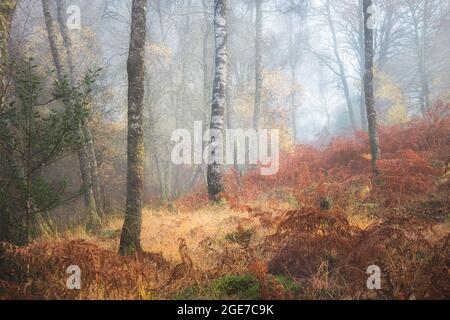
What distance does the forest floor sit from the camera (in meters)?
3.76

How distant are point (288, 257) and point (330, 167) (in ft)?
23.5

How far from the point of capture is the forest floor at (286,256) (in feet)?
12.3

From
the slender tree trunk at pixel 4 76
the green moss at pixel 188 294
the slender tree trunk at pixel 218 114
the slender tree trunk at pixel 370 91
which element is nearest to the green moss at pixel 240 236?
the green moss at pixel 188 294

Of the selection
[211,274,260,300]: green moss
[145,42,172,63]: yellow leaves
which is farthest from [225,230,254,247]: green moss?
[145,42,172,63]: yellow leaves

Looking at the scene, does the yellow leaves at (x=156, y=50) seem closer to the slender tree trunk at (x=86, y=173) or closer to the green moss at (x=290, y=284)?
the slender tree trunk at (x=86, y=173)

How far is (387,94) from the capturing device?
770 inches

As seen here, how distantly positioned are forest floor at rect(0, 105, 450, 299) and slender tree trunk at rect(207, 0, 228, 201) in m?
2.19

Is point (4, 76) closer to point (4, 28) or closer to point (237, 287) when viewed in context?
point (4, 28)

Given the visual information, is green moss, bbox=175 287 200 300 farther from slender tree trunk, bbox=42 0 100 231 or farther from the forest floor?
slender tree trunk, bbox=42 0 100 231

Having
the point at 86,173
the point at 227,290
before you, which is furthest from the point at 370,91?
the point at 86,173

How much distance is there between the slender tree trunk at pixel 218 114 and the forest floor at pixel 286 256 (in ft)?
7.18

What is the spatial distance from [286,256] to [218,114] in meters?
6.02

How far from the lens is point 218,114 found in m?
9.95
